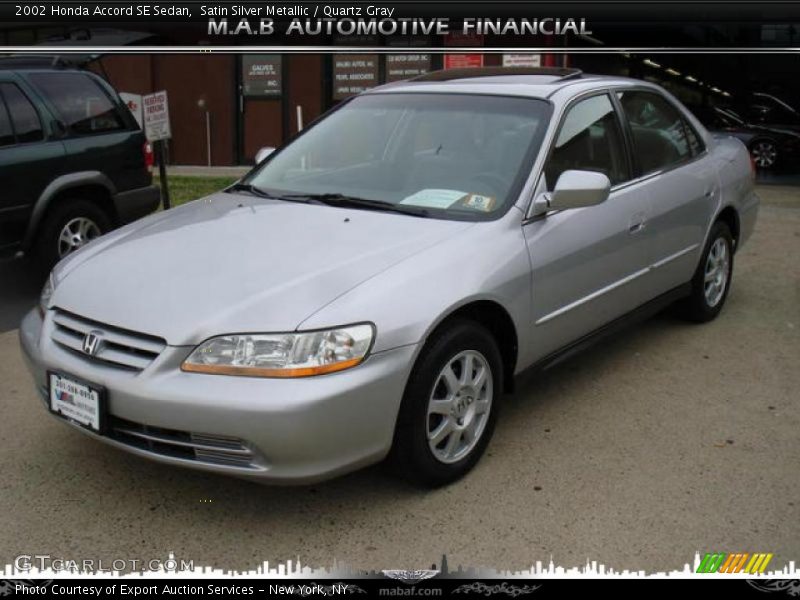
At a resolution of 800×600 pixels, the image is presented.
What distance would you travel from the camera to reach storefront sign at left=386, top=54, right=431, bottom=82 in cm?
1420

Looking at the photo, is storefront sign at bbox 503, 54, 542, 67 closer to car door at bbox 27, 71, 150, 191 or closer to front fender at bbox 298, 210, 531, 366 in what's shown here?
car door at bbox 27, 71, 150, 191

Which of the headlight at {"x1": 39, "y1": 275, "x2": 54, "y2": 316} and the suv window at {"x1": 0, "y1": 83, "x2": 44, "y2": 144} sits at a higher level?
the suv window at {"x1": 0, "y1": 83, "x2": 44, "y2": 144}

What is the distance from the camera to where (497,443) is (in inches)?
152

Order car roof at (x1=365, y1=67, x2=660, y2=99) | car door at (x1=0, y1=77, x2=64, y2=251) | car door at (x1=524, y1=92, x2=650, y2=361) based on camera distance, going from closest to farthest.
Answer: car door at (x1=524, y1=92, x2=650, y2=361) → car roof at (x1=365, y1=67, x2=660, y2=99) → car door at (x1=0, y1=77, x2=64, y2=251)

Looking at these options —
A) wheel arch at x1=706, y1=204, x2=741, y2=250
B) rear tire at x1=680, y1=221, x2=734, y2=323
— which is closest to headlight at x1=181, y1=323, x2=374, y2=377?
rear tire at x1=680, y1=221, x2=734, y2=323

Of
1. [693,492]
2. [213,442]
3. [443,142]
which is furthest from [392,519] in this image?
[443,142]

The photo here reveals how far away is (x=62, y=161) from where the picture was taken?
6.34m

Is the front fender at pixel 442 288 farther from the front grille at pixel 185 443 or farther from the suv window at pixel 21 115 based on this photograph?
the suv window at pixel 21 115

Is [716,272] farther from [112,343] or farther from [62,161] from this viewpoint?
[62,161]

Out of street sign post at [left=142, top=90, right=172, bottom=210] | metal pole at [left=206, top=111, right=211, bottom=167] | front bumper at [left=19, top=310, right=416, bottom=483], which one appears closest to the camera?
front bumper at [left=19, top=310, right=416, bottom=483]

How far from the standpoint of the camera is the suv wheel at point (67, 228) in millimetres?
6305

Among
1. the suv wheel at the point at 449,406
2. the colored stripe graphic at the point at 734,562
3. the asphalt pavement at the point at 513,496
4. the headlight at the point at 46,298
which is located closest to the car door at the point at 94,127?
the asphalt pavement at the point at 513,496

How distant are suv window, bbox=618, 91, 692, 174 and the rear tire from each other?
0.62m

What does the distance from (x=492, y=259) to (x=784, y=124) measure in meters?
11.7
